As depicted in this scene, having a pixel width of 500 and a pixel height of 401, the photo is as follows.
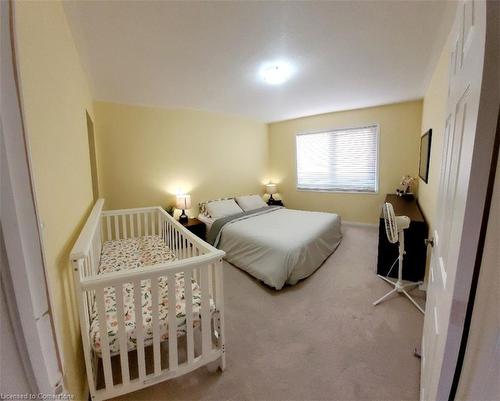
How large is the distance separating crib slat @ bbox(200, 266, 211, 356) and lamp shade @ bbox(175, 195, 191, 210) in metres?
2.57

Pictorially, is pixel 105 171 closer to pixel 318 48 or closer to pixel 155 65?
pixel 155 65

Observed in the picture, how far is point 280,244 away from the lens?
2617mm

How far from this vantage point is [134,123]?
3547 millimetres

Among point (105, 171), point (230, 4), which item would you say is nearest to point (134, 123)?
point (105, 171)

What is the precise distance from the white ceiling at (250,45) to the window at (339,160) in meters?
1.31

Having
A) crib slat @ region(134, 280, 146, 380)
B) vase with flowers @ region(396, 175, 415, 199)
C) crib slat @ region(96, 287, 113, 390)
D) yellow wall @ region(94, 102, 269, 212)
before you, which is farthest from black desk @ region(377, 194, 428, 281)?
yellow wall @ region(94, 102, 269, 212)

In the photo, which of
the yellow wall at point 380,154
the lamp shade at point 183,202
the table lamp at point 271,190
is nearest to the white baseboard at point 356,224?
the yellow wall at point 380,154

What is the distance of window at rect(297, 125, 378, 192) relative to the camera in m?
4.46

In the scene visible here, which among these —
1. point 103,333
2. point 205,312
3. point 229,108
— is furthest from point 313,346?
point 229,108

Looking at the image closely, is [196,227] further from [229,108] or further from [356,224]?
[356,224]

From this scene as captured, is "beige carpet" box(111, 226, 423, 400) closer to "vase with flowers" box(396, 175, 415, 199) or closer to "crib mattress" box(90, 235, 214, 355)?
"crib mattress" box(90, 235, 214, 355)

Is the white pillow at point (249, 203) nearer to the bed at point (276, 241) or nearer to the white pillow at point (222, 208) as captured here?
the white pillow at point (222, 208)

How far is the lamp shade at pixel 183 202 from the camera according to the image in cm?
382

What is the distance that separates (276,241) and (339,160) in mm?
2917
